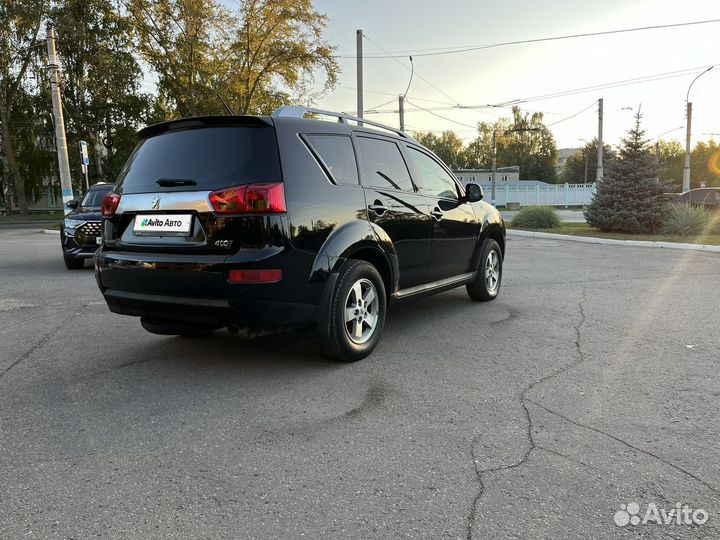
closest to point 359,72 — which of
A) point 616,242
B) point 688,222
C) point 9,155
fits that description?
point 616,242

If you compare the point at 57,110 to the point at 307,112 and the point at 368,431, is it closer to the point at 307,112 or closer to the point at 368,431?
the point at 307,112

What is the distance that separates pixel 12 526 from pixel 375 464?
1.56 m

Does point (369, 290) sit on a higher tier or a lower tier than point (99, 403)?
higher

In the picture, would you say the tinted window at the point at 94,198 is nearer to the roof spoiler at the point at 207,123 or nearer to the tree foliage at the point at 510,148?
the roof spoiler at the point at 207,123

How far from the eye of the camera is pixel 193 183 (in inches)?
150

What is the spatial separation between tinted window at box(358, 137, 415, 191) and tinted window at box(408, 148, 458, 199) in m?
0.27

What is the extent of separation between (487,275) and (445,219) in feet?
4.57

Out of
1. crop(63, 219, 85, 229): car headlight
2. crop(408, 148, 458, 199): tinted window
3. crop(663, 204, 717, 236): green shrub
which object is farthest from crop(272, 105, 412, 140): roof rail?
crop(663, 204, 717, 236): green shrub

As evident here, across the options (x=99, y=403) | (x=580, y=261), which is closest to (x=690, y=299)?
(x=580, y=261)

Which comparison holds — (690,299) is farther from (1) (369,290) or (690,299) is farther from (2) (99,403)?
(2) (99,403)

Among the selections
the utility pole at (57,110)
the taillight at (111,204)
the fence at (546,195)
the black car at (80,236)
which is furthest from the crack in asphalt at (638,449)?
the fence at (546,195)

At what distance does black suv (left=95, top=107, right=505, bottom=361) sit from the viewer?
143 inches

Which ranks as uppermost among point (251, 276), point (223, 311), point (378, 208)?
point (378, 208)

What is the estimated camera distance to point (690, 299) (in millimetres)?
6824
